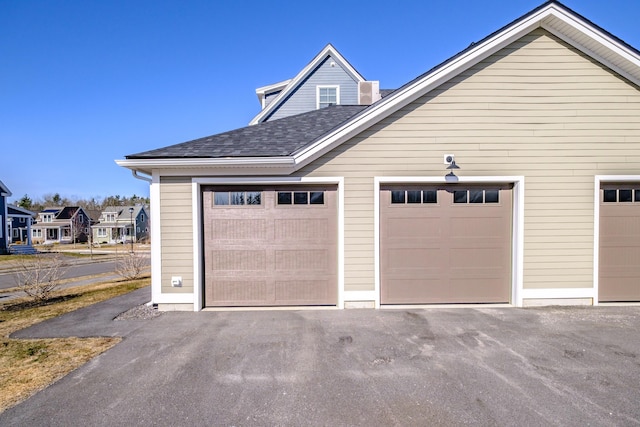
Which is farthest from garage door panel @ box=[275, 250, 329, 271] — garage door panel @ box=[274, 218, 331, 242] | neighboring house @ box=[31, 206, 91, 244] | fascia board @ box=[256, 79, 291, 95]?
neighboring house @ box=[31, 206, 91, 244]

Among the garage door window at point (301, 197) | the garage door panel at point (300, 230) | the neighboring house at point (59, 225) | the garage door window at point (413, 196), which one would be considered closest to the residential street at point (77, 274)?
the garage door panel at point (300, 230)

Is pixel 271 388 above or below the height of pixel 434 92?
below

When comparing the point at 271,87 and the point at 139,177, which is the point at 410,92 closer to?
the point at 139,177

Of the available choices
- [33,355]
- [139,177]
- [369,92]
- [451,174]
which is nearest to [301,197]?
[451,174]

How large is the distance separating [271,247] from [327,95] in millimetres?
10621

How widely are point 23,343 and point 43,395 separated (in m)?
2.06

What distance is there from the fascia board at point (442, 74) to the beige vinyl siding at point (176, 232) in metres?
2.37

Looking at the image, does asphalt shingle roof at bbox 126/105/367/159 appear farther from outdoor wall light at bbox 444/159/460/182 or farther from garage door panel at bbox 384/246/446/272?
garage door panel at bbox 384/246/446/272

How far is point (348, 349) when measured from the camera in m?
4.33

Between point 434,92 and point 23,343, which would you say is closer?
point 23,343

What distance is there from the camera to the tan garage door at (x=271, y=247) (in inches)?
247

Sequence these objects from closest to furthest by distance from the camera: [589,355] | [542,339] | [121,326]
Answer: [589,355] → [542,339] → [121,326]

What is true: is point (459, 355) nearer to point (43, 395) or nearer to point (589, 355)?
point (589, 355)

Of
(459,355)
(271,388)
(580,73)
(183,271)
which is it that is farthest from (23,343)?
(580,73)
